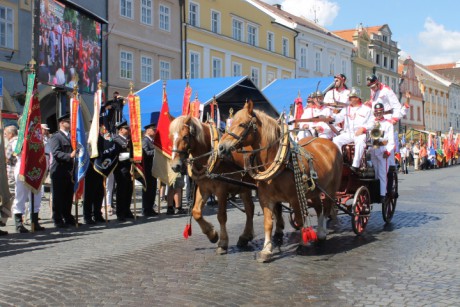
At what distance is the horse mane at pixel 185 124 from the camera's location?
7746 mm

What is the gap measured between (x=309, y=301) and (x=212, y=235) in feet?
9.40

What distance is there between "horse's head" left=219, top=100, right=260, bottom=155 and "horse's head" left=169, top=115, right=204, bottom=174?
838 mm

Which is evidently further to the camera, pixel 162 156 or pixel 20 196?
pixel 162 156

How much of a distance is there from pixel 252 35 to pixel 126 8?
12405mm

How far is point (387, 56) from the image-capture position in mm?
64312

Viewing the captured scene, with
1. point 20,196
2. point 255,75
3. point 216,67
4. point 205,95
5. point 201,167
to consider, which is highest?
point 255,75

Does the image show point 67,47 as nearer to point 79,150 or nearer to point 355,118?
point 79,150

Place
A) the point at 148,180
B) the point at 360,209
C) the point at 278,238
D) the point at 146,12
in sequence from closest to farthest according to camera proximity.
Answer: the point at 278,238 < the point at 360,209 < the point at 148,180 < the point at 146,12

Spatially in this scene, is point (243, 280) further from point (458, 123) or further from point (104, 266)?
point (458, 123)

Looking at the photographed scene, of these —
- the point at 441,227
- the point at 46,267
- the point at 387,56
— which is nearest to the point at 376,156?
the point at 441,227

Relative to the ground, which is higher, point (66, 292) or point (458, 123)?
point (458, 123)

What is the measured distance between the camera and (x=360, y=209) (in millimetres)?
9094

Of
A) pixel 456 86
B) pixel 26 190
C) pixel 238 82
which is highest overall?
pixel 456 86

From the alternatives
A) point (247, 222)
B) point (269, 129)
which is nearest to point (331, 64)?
point (247, 222)
